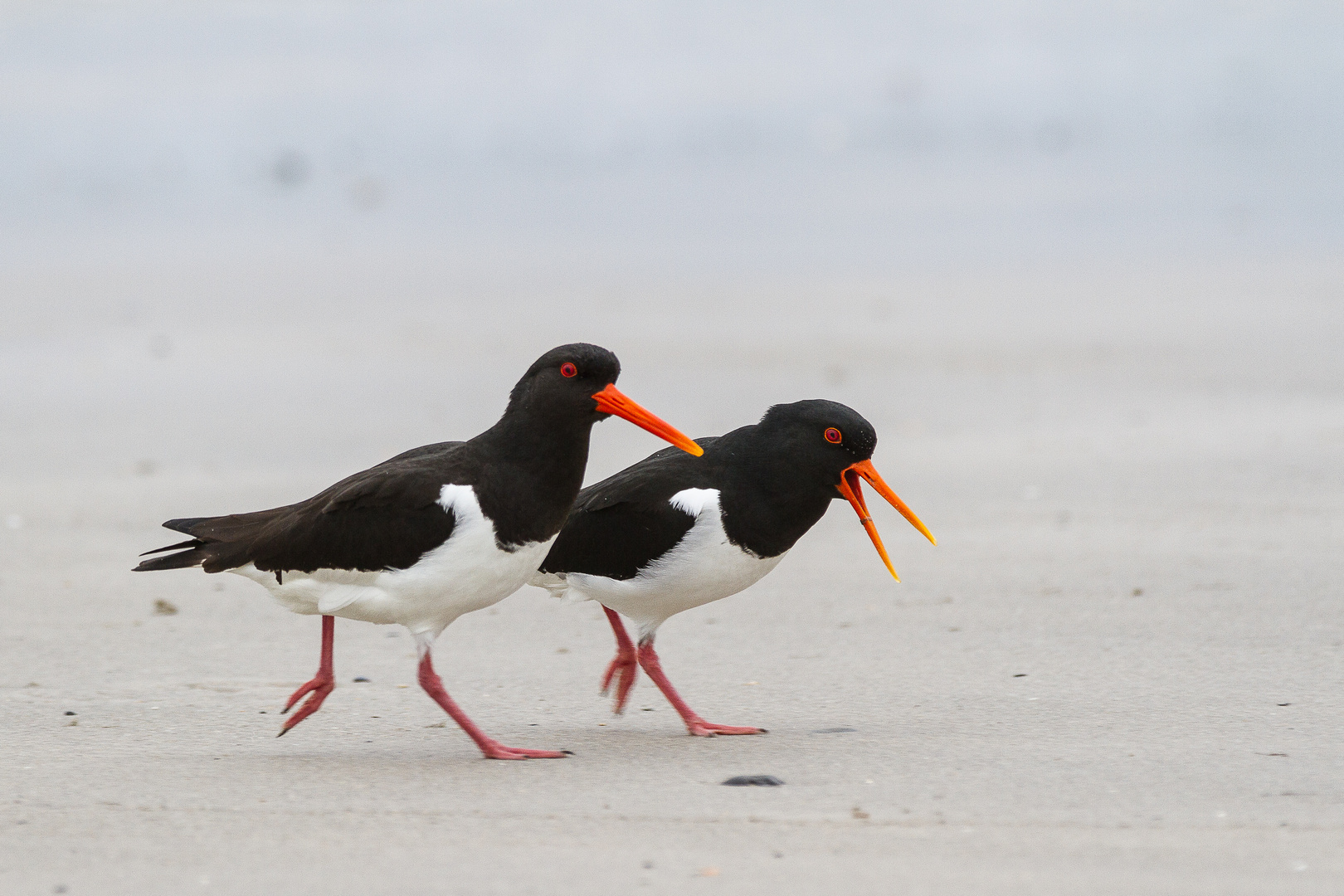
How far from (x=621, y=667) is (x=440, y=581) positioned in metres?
0.95

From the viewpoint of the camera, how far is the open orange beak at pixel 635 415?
4.75m

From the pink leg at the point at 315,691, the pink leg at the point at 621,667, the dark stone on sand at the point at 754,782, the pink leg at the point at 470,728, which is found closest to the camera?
the dark stone on sand at the point at 754,782

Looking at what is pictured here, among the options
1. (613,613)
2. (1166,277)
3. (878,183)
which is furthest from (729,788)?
(878,183)

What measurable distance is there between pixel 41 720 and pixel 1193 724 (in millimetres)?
3571

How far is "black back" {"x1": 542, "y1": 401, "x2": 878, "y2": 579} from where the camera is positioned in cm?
495

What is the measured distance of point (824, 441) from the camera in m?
5.00

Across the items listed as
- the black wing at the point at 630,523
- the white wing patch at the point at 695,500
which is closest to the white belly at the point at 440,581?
the black wing at the point at 630,523

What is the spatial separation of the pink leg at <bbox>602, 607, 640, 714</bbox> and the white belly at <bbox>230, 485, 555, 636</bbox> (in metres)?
0.62

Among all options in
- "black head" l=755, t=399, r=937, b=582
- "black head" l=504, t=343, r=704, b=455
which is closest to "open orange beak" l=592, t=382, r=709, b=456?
"black head" l=504, t=343, r=704, b=455

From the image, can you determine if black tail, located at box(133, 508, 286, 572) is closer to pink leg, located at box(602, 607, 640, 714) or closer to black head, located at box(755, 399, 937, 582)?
pink leg, located at box(602, 607, 640, 714)

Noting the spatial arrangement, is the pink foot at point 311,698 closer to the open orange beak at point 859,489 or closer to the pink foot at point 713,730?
the pink foot at point 713,730

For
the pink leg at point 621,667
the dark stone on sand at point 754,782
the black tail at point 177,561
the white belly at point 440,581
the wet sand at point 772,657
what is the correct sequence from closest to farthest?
the wet sand at point 772,657 < the dark stone on sand at point 754,782 < the white belly at point 440,581 < the black tail at point 177,561 < the pink leg at point 621,667

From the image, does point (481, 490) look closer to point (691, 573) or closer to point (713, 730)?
point (691, 573)

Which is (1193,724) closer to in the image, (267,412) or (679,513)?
(679,513)
